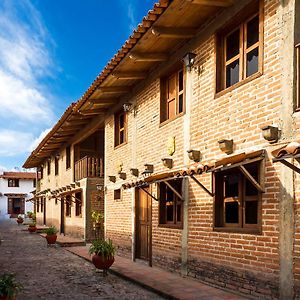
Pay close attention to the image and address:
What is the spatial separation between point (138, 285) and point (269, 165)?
396cm

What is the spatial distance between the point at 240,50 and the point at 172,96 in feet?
9.54

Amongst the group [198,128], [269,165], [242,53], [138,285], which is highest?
[242,53]

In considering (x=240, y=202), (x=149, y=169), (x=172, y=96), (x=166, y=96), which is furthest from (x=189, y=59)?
(x=240, y=202)

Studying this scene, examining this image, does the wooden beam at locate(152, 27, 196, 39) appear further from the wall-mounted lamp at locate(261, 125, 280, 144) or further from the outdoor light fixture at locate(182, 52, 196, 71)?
the wall-mounted lamp at locate(261, 125, 280, 144)

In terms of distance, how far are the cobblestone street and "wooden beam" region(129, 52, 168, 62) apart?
5180 millimetres

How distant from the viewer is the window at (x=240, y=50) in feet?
22.6

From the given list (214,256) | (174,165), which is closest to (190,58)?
(174,165)

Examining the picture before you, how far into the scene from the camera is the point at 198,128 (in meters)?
8.27

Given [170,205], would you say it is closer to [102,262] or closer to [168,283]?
[102,262]

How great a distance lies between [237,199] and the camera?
23.5 feet

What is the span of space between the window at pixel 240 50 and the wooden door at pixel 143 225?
4595 millimetres

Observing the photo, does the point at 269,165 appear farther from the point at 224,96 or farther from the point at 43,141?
the point at 43,141

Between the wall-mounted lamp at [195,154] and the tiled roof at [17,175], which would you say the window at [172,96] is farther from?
the tiled roof at [17,175]

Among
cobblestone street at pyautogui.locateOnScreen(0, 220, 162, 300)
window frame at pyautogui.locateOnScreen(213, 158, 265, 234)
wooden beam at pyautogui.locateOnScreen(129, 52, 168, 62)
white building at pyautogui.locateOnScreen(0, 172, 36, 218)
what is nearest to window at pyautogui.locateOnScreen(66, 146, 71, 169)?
cobblestone street at pyautogui.locateOnScreen(0, 220, 162, 300)
